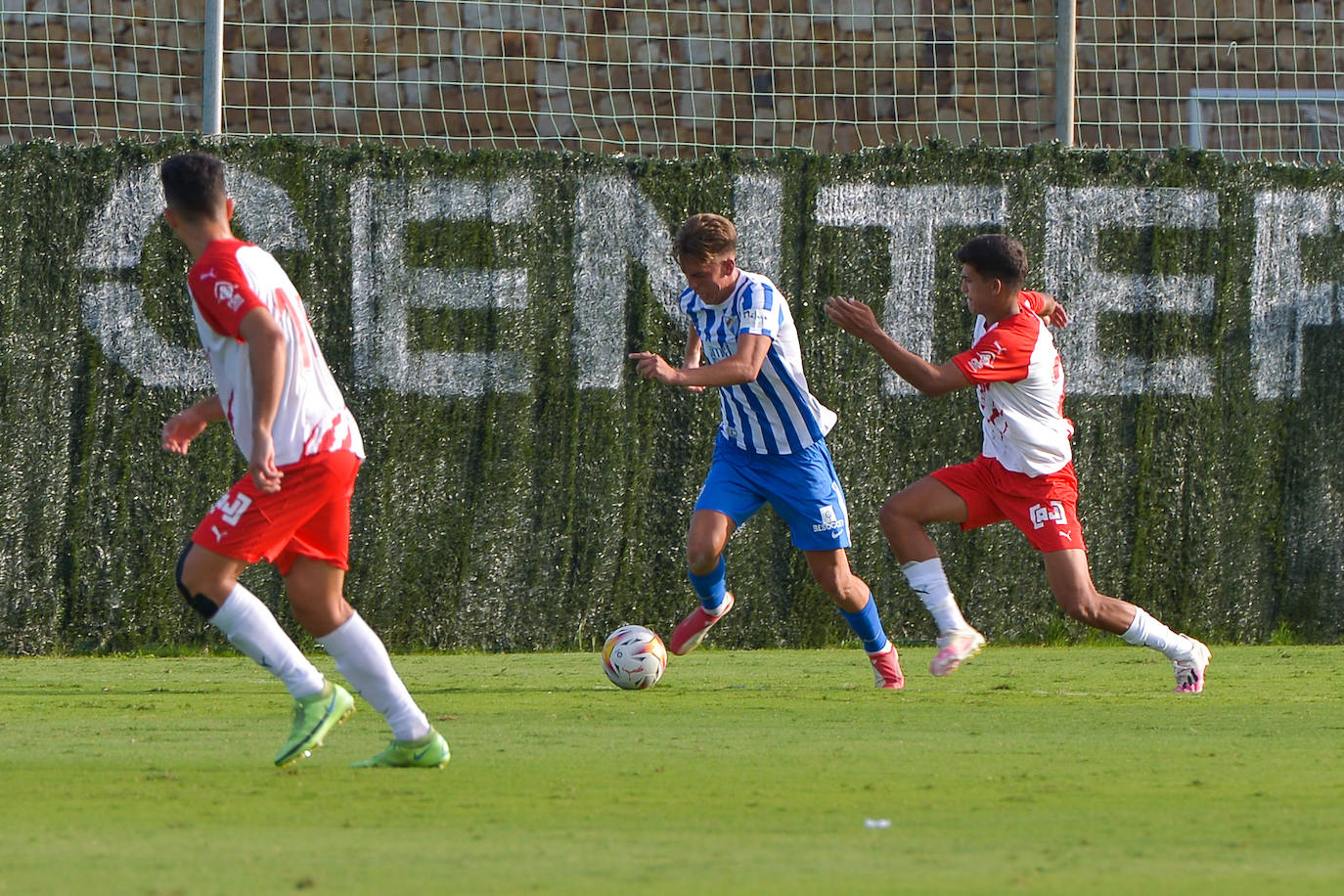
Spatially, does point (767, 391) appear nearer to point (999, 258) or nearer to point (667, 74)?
point (999, 258)

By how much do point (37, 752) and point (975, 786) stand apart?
286 cm

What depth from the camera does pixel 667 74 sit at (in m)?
10.9

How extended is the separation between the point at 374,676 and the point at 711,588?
2991mm

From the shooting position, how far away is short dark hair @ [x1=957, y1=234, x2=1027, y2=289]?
7512 millimetres

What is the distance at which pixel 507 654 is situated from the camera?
966 centimetres

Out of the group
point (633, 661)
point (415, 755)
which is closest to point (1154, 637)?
point (633, 661)

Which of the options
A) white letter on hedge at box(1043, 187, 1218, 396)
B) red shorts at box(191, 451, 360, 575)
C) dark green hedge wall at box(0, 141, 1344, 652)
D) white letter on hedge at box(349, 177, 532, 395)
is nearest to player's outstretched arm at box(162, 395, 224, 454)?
red shorts at box(191, 451, 360, 575)

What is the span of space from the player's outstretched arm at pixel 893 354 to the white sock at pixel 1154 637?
1.26 metres

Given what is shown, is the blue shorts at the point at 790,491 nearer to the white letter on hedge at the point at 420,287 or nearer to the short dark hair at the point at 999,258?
the short dark hair at the point at 999,258

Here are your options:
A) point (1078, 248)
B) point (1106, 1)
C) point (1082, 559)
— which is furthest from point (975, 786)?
point (1106, 1)

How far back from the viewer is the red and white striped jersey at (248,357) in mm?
5133

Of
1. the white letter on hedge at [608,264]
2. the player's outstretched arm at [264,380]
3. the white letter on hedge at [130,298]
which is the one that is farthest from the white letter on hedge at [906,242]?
the player's outstretched arm at [264,380]

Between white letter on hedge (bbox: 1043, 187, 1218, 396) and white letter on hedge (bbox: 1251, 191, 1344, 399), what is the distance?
306 millimetres

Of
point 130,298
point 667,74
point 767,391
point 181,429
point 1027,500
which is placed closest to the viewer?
point 181,429
